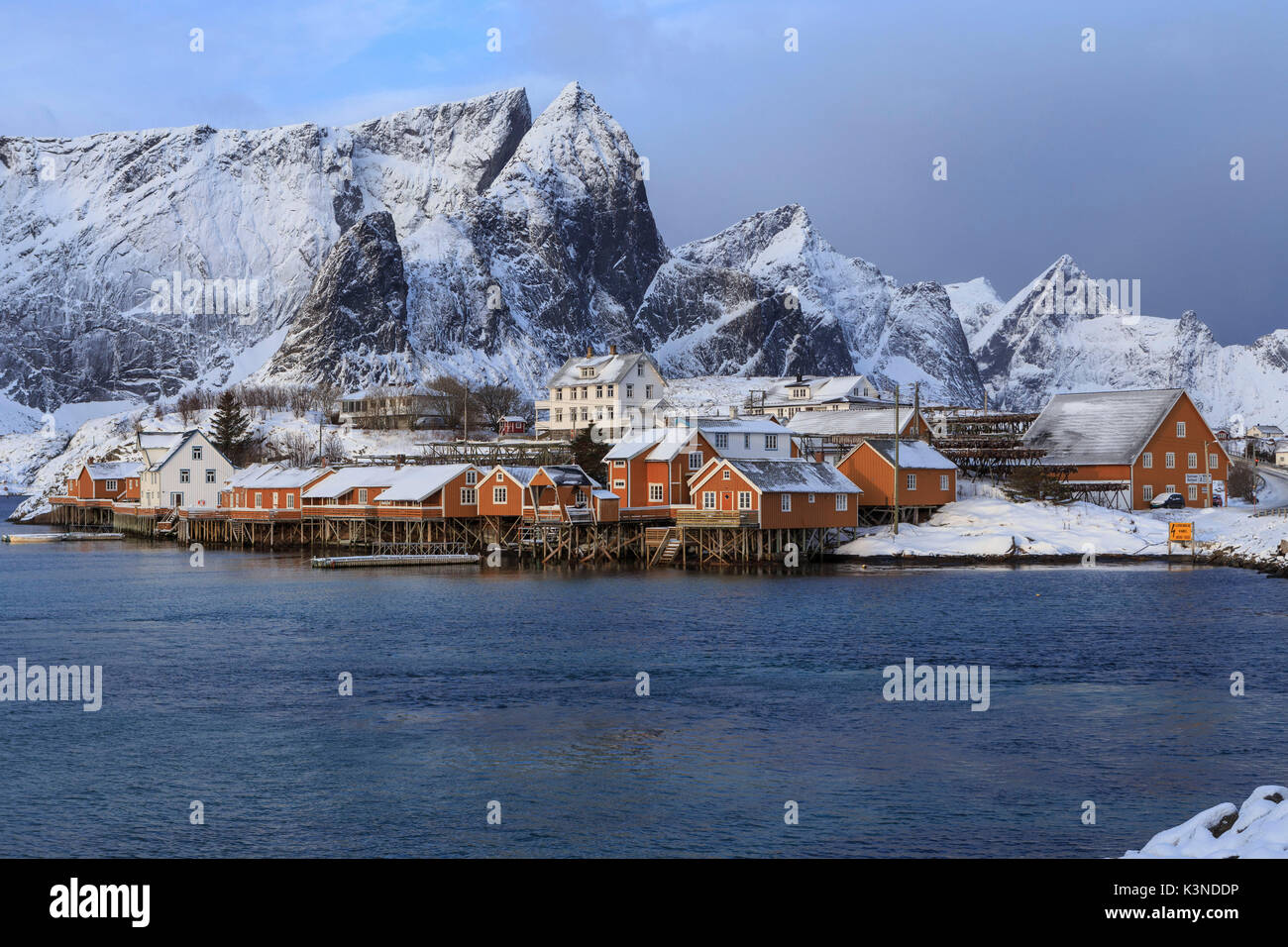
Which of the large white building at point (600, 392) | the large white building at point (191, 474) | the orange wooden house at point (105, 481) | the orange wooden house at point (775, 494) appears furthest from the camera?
the large white building at point (600, 392)

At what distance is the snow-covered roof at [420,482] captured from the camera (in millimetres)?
79938

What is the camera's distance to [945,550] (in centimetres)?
6869

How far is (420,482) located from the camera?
8169 cm

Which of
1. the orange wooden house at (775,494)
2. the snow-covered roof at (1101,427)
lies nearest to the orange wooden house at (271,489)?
the orange wooden house at (775,494)

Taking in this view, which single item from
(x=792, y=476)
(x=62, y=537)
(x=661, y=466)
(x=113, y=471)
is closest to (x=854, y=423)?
(x=661, y=466)

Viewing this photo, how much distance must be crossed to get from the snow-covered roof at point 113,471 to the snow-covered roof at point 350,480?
4471 centimetres

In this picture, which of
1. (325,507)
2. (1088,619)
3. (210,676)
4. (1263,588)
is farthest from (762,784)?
(325,507)

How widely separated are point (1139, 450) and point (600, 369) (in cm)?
7339

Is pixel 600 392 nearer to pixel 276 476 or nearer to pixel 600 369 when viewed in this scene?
pixel 600 369

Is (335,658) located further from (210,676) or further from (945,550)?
(945,550)

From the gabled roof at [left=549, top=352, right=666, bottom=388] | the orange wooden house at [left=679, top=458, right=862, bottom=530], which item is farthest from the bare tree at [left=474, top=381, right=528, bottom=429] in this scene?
the orange wooden house at [left=679, top=458, right=862, bottom=530]

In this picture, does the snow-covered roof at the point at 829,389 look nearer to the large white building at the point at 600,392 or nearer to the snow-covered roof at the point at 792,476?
the large white building at the point at 600,392
